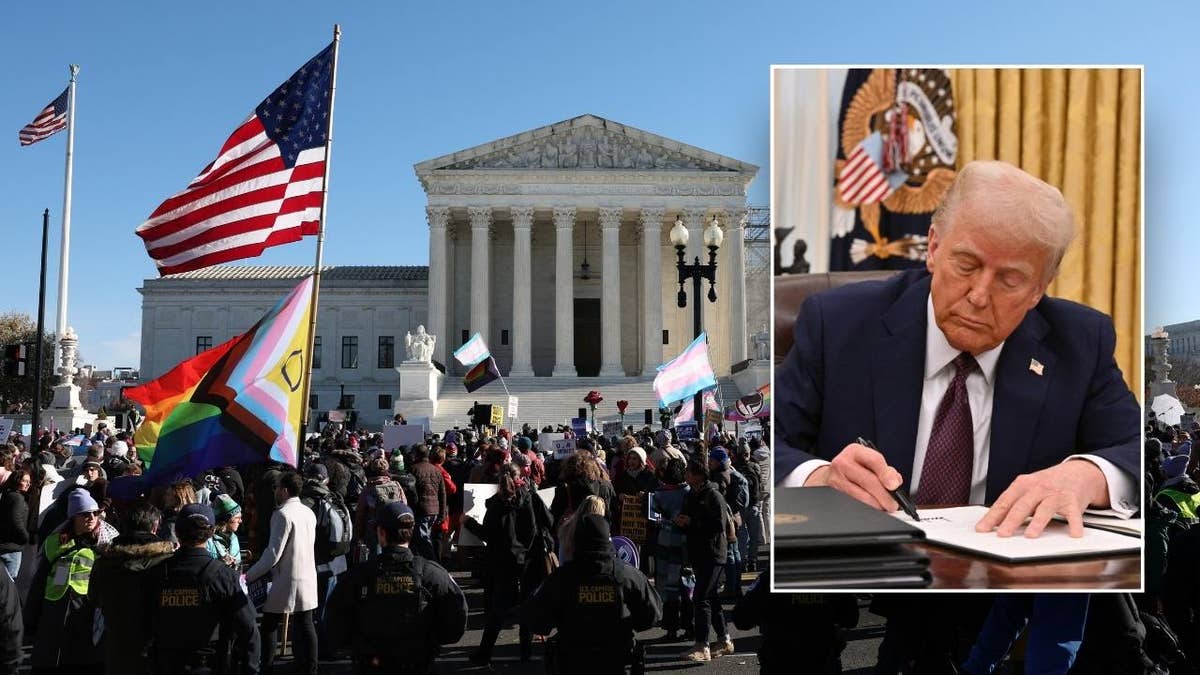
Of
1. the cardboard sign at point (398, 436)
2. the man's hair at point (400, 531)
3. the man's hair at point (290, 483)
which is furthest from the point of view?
the cardboard sign at point (398, 436)

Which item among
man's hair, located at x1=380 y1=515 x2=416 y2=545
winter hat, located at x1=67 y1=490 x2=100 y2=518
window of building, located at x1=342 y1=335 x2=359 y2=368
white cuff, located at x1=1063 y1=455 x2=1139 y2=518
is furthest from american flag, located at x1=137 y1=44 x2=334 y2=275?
window of building, located at x1=342 y1=335 x2=359 y2=368

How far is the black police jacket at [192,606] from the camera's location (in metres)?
6.04

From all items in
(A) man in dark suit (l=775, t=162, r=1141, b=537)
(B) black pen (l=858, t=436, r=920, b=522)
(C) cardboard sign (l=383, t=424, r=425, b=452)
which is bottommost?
(C) cardboard sign (l=383, t=424, r=425, b=452)

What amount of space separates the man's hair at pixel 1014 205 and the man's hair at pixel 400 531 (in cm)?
372

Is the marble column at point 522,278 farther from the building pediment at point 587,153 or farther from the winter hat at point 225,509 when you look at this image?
the winter hat at point 225,509

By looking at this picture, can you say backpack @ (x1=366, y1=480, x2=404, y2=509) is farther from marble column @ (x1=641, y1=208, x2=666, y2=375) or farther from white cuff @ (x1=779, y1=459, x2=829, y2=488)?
marble column @ (x1=641, y1=208, x2=666, y2=375)

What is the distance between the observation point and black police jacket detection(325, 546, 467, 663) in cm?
601

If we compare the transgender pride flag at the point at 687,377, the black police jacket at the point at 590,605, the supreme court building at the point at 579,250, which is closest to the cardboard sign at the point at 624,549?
the black police jacket at the point at 590,605

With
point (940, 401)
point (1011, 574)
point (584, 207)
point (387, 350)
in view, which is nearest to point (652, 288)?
point (584, 207)

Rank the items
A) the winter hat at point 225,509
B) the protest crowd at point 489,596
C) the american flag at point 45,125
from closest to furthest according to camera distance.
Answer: the protest crowd at point 489,596 < the winter hat at point 225,509 < the american flag at point 45,125

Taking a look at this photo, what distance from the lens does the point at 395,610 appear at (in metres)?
6.02

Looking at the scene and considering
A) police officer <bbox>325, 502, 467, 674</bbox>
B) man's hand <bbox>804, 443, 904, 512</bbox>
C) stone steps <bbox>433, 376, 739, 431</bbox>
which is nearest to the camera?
man's hand <bbox>804, 443, 904, 512</bbox>

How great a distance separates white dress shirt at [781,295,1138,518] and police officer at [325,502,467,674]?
9.86ft

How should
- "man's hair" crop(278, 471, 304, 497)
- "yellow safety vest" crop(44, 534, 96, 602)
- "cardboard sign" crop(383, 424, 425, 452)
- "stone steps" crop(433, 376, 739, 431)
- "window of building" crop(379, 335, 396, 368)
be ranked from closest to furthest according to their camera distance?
"yellow safety vest" crop(44, 534, 96, 602), "man's hair" crop(278, 471, 304, 497), "cardboard sign" crop(383, 424, 425, 452), "stone steps" crop(433, 376, 739, 431), "window of building" crop(379, 335, 396, 368)
